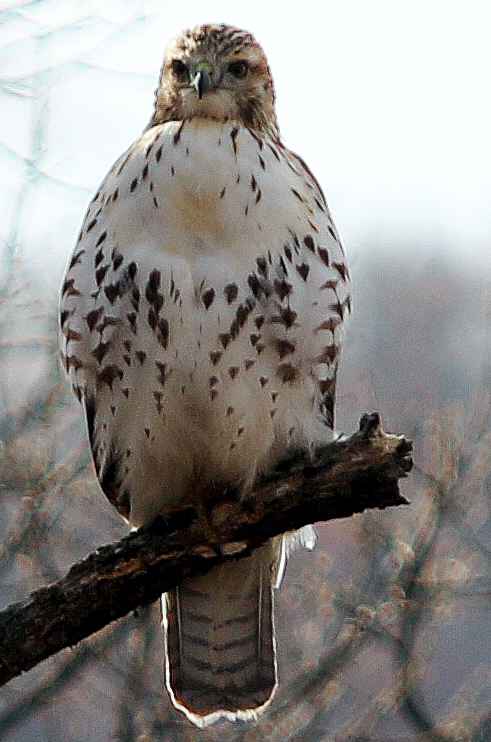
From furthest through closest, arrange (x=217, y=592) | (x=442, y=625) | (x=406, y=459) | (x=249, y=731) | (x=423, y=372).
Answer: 1. (x=423, y=372)
2. (x=442, y=625)
3. (x=249, y=731)
4. (x=217, y=592)
5. (x=406, y=459)

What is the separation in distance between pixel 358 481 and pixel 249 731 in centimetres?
167

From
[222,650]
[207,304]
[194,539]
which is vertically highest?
[207,304]

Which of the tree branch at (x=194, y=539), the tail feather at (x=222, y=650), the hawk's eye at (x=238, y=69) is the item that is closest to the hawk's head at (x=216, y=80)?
the hawk's eye at (x=238, y=69)

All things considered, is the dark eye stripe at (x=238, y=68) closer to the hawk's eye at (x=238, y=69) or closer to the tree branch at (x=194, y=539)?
the hawk's eye at (x=238, y=69)

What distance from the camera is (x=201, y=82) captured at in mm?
4793

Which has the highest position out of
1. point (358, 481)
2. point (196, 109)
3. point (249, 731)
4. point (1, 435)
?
point (196, 109)

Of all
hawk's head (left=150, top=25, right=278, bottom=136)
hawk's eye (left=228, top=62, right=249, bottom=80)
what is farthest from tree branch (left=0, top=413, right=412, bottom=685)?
hawk's eye (left=228, top=62, right=249, bottom=80)

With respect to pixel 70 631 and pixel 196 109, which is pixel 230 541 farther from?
pixel 196 109

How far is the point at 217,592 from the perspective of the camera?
527 centimetres

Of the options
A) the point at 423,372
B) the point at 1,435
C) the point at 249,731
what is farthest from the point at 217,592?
the point at 423,372

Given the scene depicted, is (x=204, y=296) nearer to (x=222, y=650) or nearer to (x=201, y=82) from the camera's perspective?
(x=201, y=82)

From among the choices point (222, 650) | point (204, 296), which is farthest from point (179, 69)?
point (222, 650)

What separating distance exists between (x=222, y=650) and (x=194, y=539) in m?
0.78

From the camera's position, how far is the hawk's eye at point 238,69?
4922 millimetres
